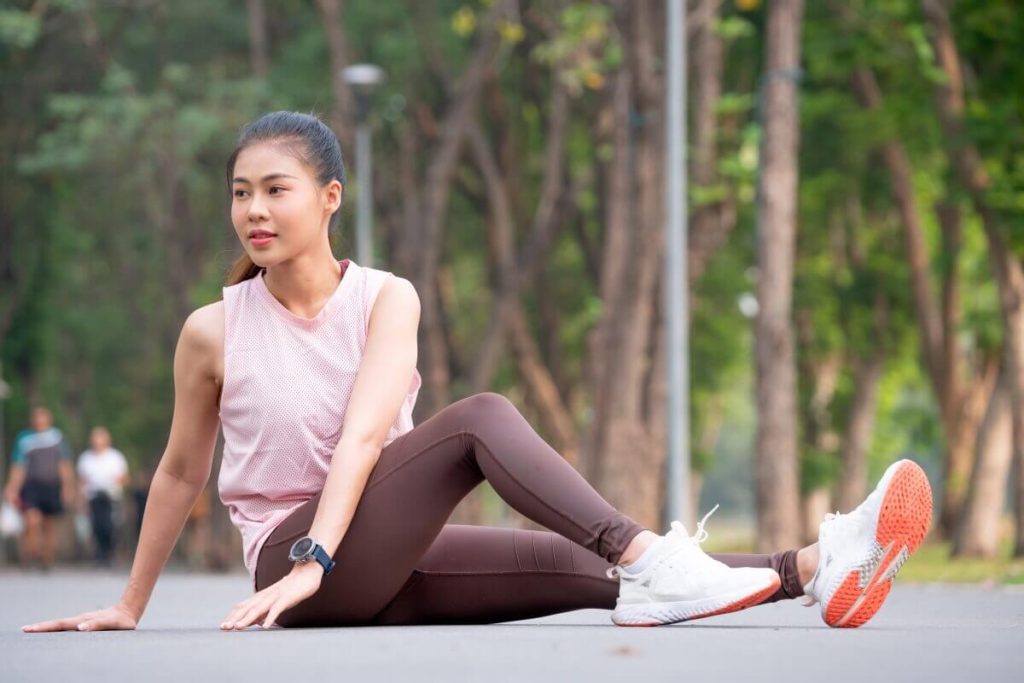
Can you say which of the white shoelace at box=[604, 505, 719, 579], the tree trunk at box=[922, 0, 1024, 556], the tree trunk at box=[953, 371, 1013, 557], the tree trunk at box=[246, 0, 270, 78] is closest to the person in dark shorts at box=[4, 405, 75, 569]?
the tree trunk at box=[246, 0, 270, 78]

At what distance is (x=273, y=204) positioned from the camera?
5602mm

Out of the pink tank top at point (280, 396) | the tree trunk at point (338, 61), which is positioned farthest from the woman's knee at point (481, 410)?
the tree trunk at point (338, 61)

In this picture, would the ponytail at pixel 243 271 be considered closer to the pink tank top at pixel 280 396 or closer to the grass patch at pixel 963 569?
the pink tank top at pixel 280 396

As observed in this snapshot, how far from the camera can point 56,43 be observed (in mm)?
29484

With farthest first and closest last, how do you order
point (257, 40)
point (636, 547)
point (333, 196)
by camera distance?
point (257, 40) → point (333, 196) → point (636, 547)

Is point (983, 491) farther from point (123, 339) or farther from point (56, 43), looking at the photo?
point (123, 339)

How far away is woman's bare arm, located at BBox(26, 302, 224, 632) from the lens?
5.73 meters

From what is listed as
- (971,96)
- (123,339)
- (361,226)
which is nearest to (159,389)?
(123,339)

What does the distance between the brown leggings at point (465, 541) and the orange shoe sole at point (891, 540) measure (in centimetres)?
17

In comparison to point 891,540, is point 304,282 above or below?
above

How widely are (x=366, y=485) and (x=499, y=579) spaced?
0.50 meters

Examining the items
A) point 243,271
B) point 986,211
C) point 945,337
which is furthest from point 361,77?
point 243,271

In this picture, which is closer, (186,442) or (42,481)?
(186,442)

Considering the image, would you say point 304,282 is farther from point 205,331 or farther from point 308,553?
point 308,553
